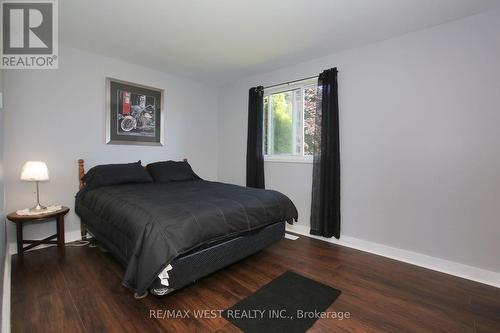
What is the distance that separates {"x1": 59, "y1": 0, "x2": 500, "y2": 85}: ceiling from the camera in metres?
2.07

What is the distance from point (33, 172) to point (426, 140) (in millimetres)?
4010

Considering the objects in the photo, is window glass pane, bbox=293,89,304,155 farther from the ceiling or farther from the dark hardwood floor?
the dark hardwood floor

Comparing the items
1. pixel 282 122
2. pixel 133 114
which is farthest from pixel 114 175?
pixel 282 122

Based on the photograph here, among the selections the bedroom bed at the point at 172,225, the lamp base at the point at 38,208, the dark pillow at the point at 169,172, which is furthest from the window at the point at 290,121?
the lamp base at the point at 38,208

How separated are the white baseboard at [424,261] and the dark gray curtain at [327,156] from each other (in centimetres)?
20

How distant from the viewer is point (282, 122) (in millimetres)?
3723

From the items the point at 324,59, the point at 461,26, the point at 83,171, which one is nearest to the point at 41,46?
the point at 83,171

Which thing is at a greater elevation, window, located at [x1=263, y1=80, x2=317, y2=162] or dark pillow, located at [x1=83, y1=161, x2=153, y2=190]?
window, located at [x1=263, y1=80, x2=317, y2=162]

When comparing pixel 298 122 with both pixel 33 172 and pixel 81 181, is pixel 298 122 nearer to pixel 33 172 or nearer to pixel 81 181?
pixel 81 181

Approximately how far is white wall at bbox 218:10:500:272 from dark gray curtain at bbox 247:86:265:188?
97 cm

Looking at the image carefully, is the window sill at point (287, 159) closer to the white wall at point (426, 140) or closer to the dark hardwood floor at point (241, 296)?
the white wall at point (426, 140)

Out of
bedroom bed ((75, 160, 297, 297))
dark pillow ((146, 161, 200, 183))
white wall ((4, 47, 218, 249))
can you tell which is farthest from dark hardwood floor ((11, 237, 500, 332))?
dark pillow ((146, 161, 200, 183))

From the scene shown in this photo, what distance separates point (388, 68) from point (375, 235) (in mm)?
1902

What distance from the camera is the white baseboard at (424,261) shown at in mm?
2137
